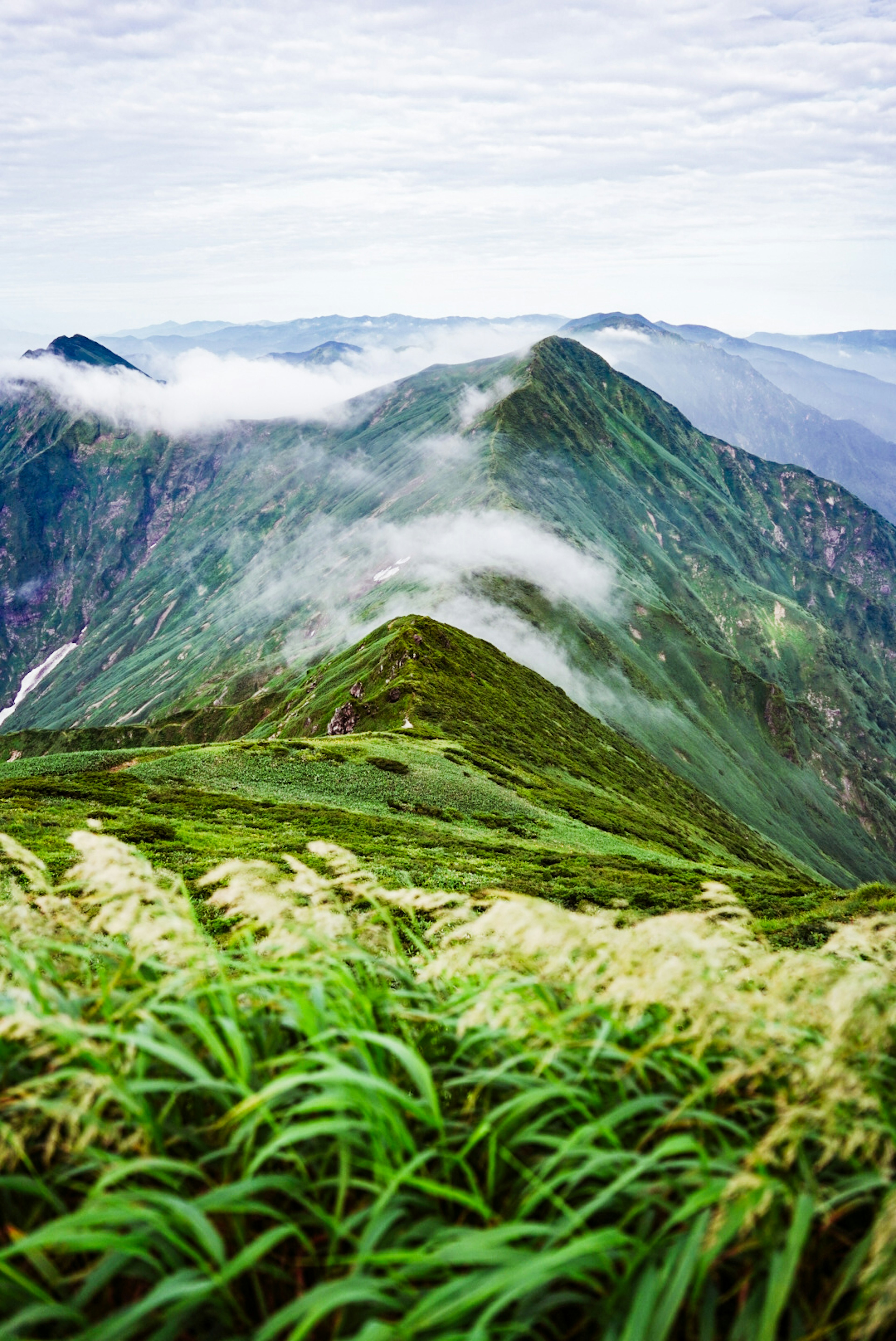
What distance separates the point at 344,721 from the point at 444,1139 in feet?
309

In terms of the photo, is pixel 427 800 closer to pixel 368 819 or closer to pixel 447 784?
pixel 447 784

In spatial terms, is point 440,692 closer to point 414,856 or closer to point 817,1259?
point 414,856

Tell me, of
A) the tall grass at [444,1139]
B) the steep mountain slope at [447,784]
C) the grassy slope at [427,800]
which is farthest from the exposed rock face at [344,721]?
the tall grass at [444,1139]

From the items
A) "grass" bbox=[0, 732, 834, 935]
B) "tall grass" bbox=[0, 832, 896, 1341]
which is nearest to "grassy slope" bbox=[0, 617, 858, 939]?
"grass" bbox=[0, 732, 834, 935]

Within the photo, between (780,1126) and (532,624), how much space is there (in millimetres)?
176496

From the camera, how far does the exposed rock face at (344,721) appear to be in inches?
3794

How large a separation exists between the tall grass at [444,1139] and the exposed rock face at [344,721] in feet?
296

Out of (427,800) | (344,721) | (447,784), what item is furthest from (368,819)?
(344,721)

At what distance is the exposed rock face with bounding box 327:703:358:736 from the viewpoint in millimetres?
96375

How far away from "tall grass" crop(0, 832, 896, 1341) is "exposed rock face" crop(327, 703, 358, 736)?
90.3m

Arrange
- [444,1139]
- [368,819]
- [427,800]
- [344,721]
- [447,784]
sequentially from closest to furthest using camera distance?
[444,1139] < [368,819] < [427,800] < [447,784] < [344,721]

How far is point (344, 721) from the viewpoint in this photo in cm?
9762

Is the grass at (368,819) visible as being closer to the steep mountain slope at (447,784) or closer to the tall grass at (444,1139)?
the steep mountain slope at (447,784)

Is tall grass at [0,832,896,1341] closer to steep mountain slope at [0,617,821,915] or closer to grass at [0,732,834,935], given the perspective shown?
grass at [0,732,834,935]
